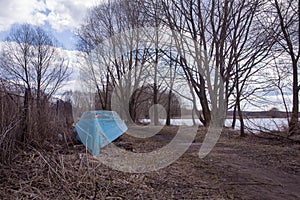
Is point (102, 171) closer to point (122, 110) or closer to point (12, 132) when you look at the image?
point (12, 132)

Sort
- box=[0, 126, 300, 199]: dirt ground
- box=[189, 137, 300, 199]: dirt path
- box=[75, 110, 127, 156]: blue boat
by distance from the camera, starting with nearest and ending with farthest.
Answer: box=[0, 126, 300, 199]: dirt ground, box=[189, 137, 300, 199]: dirt path, box=[75, 110, 127, 156]: blue boat

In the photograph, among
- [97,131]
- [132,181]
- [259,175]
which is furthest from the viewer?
[97,131]

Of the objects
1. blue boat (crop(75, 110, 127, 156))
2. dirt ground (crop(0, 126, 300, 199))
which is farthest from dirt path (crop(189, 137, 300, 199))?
blue boat (crop(75, 110, 127, 156))

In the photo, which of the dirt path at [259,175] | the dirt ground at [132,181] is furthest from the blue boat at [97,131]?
the dirt path at [259,175]

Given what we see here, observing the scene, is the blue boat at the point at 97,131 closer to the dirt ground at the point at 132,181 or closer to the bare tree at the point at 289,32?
the dirt ground at the point at 132,181

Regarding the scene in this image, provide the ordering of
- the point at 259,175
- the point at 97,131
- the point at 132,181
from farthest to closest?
the point at 97,131 → the point at 259,175 → the point at 132,181

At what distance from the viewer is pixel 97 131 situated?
5492mm

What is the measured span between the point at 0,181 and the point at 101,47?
15.6 m

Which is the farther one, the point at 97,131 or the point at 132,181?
the point at 97,131

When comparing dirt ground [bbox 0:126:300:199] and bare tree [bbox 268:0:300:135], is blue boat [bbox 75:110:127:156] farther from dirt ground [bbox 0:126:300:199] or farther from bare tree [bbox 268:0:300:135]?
bare tree [bbox 268:0:300:135]

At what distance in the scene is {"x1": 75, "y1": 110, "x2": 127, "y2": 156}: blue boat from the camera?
5.32 meters

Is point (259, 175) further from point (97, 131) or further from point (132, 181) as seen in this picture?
point (97, 131)

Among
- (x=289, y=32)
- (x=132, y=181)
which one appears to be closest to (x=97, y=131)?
(x=132, y=181)

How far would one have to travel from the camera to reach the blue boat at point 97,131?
5.32m
